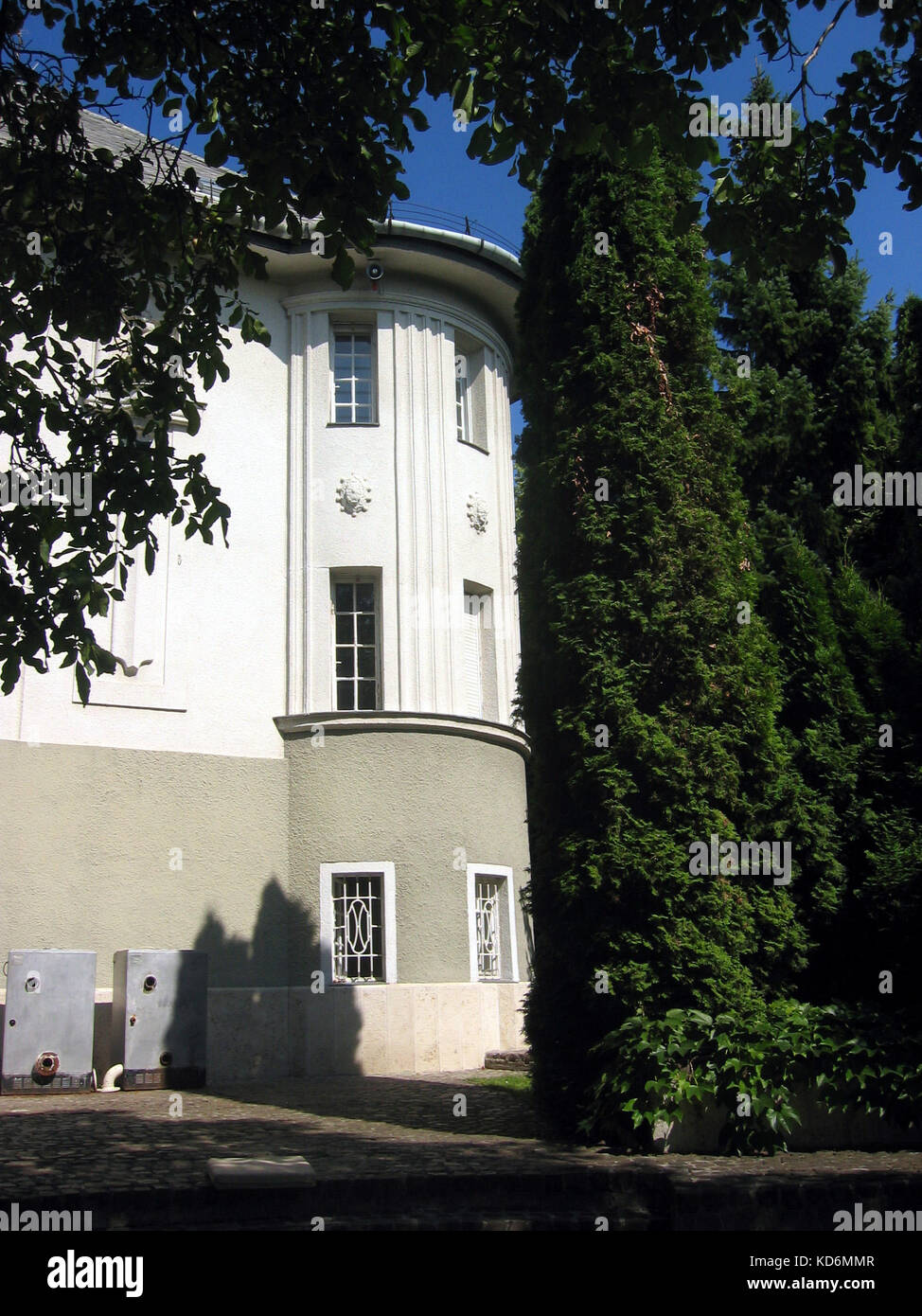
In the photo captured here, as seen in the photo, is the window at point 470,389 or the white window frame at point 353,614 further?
the window at point 470,389

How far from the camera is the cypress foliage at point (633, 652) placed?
379 inches

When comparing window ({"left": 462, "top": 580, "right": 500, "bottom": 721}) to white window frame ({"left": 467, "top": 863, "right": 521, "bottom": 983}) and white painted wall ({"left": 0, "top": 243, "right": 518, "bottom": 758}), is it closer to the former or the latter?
white painted wall ({"left": 0, "top": 243, "right": 518, "bottom": 758})

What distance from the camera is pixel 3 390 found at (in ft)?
28.0

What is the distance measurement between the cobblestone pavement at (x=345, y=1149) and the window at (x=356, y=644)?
233 inches

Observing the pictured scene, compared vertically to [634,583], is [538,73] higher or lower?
higher

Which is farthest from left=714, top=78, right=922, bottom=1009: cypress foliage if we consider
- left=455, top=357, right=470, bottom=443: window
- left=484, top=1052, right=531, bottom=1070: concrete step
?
left=455, top=357, right=470, bottom=443: window

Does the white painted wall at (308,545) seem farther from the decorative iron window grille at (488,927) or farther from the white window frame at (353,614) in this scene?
the decorative iron window grille at (488,927)

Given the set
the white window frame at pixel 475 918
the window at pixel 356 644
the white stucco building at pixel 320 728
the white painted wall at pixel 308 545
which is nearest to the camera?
the white stucco building at pixel 320 728

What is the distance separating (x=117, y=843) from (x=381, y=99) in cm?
1026

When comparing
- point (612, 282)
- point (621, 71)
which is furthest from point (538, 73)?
point (612, 282)

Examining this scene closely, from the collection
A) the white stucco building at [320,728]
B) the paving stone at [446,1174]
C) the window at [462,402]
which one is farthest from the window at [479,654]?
the paving stone at [446,1174]
